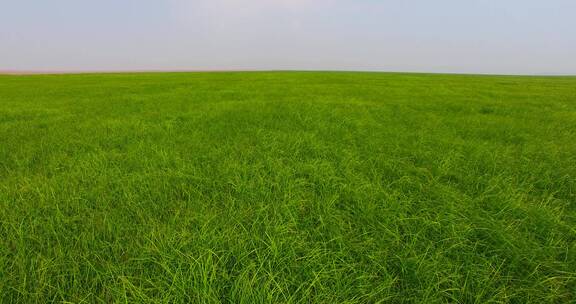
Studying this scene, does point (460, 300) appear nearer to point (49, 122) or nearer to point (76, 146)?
point (76, 146)

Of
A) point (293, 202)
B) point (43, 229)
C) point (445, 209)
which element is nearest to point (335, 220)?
point (293, 202)

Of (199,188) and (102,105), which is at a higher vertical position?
(102,105)

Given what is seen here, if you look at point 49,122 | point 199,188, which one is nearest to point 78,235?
point 199,188

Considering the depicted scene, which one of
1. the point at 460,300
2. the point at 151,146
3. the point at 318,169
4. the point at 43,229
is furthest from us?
the point at 151,146

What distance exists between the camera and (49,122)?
17.5ft

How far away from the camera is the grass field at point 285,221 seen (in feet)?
4.75

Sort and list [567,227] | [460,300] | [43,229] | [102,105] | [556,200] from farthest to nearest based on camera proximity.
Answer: [102,105] < [556,200] < [567,227] < [43,229] < [460,300]

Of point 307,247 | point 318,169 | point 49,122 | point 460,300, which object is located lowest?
point 460,300

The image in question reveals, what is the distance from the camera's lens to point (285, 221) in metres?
2.00

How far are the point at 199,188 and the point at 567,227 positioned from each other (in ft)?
10.4

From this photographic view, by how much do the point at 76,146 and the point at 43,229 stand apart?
243 centimetres

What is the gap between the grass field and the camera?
1.45 meters

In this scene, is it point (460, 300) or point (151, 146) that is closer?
point (460, 300)

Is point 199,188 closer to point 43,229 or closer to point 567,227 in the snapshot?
point 43,229
